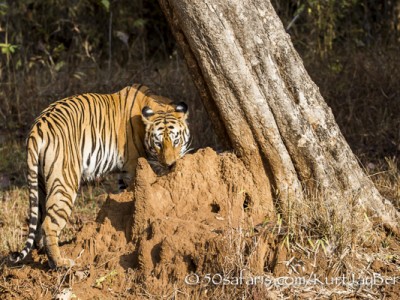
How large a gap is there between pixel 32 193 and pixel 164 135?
1.42m

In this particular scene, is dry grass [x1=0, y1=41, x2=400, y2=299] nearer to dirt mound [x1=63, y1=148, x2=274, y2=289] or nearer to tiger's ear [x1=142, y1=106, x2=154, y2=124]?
dirt mound [x1=63, y1=148, x2=274, y2=289]

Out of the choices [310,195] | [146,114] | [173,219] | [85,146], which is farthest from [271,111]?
[85,146]

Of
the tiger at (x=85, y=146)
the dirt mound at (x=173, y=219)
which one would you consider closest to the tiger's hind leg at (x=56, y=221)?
the tiger at (x=85, y=146)

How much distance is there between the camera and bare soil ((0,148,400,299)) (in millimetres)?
5223

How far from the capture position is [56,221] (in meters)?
5.85

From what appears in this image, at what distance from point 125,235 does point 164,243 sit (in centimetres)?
49

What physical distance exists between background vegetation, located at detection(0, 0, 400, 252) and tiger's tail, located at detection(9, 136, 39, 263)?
1.31 metres

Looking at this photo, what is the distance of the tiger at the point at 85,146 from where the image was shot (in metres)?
5.87

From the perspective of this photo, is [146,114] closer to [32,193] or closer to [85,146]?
[85,146]

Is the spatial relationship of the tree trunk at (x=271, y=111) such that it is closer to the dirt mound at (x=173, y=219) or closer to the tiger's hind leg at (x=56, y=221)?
the dirt mound at (x=173, y=219)

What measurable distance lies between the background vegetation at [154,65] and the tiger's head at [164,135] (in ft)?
3.88

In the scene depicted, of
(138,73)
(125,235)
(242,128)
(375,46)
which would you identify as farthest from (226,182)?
(375,46)

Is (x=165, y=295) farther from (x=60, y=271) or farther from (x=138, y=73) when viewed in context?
(x=138, y=73)

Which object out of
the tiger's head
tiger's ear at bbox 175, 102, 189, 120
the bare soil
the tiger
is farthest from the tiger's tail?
tiger's ear at bbox 175, 102, 189, 120
